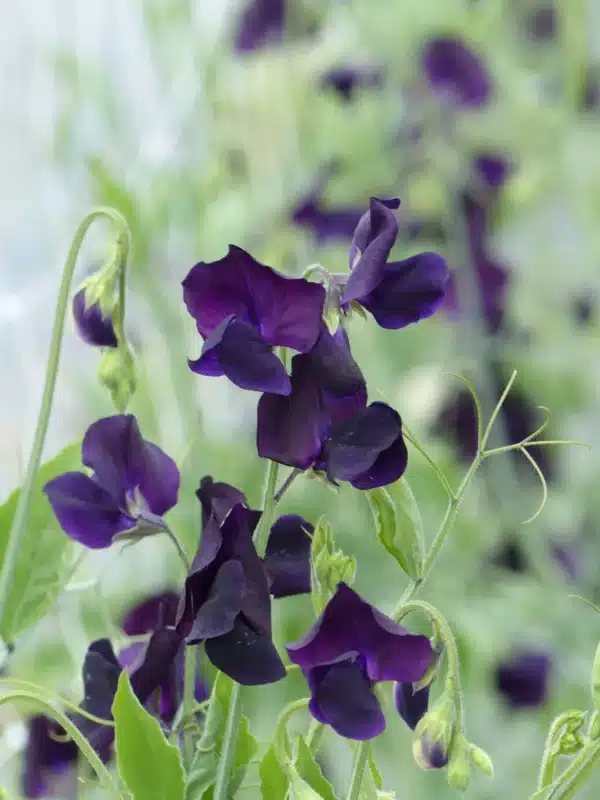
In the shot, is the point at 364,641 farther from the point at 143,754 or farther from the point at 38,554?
the point at 38,554

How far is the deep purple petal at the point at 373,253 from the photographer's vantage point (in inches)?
12.9

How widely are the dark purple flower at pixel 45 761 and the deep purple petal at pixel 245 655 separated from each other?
0.20 metres

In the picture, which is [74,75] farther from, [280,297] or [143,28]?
[280,297]

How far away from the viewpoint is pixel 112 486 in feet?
1.26

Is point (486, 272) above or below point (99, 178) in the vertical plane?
below

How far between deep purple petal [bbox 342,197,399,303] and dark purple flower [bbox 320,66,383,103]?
102cm

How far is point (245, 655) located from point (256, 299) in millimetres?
113

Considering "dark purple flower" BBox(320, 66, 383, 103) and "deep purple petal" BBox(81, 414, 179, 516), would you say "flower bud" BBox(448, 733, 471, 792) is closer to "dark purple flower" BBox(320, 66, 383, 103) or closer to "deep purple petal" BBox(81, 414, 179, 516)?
"deep purple petal" BBox(81, 414, 179, 516)

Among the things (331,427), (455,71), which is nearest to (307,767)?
(331,427)

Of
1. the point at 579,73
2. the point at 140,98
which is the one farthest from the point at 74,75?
the point at 579,73

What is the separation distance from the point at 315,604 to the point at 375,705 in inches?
1.6

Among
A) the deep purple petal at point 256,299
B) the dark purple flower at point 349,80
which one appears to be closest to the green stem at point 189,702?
the deep purple petal at point 256,299

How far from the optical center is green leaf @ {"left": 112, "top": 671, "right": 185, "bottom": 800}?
1.09 ft

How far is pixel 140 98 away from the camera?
1496 mm
